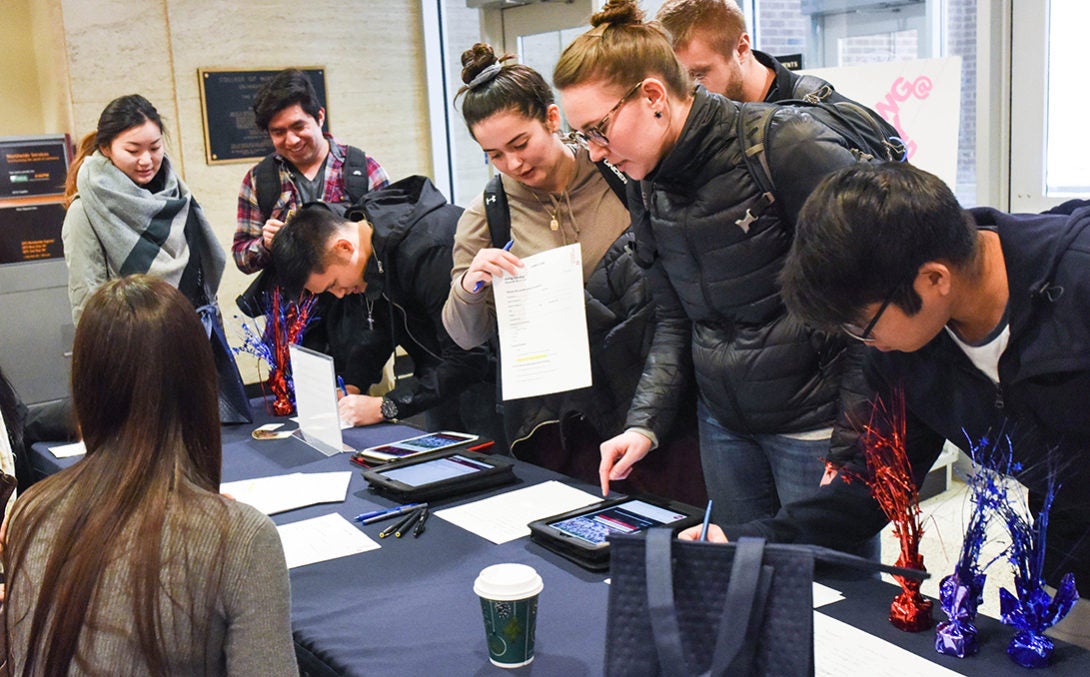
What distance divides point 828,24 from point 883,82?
97 centimetres

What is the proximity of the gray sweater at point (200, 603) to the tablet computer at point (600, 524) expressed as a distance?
0.56 m

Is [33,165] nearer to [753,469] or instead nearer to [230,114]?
[230,114]

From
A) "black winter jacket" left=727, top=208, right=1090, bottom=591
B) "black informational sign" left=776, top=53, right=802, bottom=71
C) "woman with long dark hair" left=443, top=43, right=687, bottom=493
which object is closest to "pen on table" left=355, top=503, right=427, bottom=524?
"woman with long dark hair" left=443, top=43, right=687, bottom=493

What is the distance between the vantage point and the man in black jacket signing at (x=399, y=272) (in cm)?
262

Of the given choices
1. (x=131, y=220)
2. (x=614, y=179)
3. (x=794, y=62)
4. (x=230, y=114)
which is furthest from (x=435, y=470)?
(x=230, y=114)

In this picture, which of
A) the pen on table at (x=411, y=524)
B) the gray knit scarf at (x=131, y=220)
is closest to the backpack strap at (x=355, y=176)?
the gray knit scarf at (x=131, y=220)

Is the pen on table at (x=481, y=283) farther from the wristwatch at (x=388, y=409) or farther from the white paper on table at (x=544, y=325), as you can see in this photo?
the wristwatch at (x=388, y=409)

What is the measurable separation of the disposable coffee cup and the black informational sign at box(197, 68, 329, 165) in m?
4.48

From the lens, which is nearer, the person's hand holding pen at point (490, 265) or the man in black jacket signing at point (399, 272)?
the person's hand holding pen at point (490, 265)

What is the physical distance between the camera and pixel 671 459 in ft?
7.25

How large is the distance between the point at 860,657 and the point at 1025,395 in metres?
0.40

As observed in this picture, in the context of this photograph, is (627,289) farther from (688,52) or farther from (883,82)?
(883,82)

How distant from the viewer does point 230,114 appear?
542 centimetres

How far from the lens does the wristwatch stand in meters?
2.74
